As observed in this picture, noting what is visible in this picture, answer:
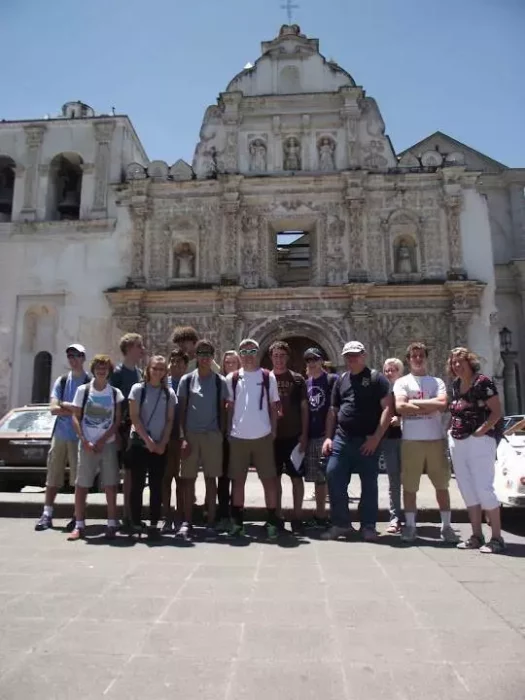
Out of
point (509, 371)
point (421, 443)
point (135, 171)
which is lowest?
point (421, 443)

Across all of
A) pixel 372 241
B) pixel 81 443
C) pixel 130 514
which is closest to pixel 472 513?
pixel 130 514

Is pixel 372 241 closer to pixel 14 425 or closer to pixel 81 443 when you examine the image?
pixel 14 425

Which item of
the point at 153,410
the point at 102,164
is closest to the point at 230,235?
the point at 102,164

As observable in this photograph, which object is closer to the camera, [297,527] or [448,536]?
[448,536]

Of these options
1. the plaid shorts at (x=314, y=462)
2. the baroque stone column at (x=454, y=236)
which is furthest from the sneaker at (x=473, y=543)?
the baroque stone column at (x=454, y=236)

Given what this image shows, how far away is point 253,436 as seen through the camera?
5477 mm

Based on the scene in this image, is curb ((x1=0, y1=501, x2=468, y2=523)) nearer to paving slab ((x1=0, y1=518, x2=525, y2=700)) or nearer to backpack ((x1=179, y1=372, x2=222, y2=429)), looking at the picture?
backpack ((x1=179, y1=372, x2=222, y2=429))

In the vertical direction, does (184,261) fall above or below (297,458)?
above

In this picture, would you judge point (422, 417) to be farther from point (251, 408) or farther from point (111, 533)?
point (111, 533)

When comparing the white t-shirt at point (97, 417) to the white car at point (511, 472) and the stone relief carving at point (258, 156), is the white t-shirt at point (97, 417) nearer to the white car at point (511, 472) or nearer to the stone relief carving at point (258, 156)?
the white car at point (511, 472)

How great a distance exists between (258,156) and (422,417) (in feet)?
43.3

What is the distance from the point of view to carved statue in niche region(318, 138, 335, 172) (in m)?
16.5

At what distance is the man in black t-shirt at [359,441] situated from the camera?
5.43 meters

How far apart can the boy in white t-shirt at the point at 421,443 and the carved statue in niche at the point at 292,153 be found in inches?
497
